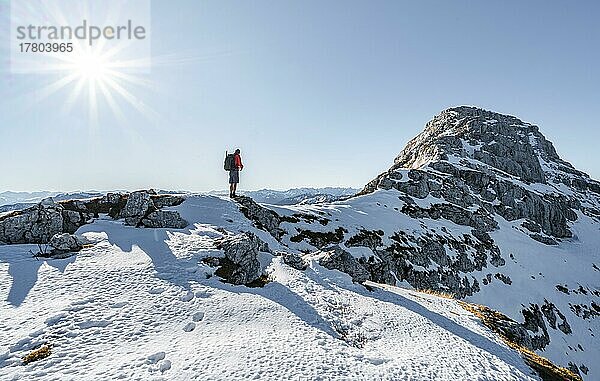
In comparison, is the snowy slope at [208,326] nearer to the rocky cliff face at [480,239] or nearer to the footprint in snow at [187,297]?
the footprint in snow at [187,297]

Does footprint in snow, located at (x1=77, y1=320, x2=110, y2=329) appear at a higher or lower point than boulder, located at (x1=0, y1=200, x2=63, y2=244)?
lower

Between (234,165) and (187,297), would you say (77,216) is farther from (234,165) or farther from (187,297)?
(187,297)

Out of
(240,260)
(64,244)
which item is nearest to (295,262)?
(240,260)

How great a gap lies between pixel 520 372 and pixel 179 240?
18710 millimetres

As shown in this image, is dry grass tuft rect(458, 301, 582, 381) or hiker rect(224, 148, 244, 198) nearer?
dry grass tuft rect(458, 301, 582, 381)

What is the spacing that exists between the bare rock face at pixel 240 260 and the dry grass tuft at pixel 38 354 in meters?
8.05

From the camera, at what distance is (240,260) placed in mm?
18609

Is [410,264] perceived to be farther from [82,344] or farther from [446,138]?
[446,138]


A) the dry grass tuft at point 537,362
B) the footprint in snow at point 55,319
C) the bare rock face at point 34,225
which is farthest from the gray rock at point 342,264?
the bare rock face at point 34,225

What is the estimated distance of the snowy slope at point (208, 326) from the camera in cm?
955

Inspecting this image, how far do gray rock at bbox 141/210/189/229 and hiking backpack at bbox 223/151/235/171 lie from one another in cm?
786

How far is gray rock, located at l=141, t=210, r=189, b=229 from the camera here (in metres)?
24.0

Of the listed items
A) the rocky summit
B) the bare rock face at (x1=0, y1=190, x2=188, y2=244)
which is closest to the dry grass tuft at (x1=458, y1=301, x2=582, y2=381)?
Answer: the rocky summit

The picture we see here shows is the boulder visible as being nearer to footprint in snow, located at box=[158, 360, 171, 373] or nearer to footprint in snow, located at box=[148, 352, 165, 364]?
footprint in snow, located at box=[148, 352, 165, 364]
